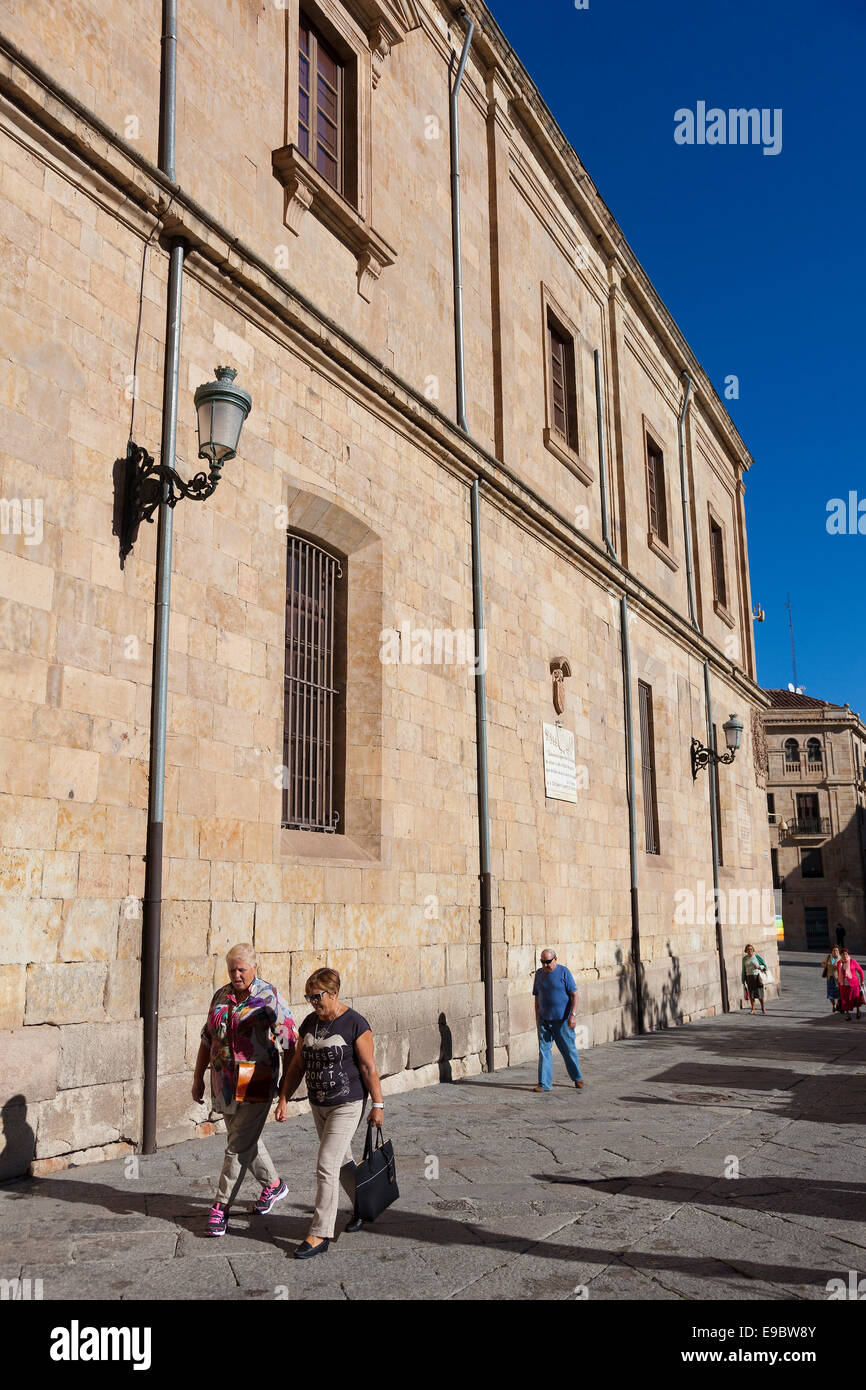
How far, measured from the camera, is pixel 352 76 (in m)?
10.9

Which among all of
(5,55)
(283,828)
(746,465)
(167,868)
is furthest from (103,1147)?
(746,465)

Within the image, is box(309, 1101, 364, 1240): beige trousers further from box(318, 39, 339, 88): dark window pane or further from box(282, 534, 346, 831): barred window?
box(318, 39, 339, 88): dark window pane

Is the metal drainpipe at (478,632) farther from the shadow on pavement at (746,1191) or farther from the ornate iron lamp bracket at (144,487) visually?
the ornate iron lamp bracket at (144,487)

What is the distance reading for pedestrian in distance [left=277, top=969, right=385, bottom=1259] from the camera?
4.87 m

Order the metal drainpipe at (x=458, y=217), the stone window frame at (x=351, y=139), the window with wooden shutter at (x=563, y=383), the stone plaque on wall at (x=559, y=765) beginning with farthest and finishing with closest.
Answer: the window with wooden shutter at (x=563, y=383) → the stone plaque on wall at (x=559, y=765) → the metal drainpipe at (x=458, y=217) → the stone window frame at (x=351, y=139)

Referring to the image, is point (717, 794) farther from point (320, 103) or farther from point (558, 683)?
point (320, 103)

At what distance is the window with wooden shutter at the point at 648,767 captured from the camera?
1775 cm

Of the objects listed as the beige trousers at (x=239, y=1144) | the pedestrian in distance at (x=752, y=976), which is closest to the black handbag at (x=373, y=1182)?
the beige trousers at (x=239, y=1144)

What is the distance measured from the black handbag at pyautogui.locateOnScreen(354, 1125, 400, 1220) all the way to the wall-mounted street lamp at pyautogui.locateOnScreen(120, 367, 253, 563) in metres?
4.09

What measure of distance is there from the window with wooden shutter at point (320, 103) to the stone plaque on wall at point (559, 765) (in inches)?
259

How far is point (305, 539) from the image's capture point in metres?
9.74

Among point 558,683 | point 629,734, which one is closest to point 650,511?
point 629,734

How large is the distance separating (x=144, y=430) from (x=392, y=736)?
3.68 meters

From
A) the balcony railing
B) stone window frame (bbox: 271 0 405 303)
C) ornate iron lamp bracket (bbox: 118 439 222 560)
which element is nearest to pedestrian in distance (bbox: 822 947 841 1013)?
stone window frame (bbox: 271 0 405 303)
